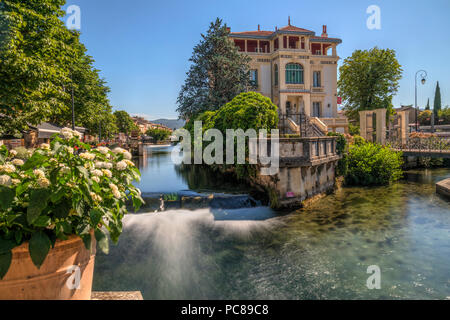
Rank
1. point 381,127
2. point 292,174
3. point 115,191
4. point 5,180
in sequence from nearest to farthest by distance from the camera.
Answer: point 5,180 < point 115,191 < point 292,174 < point 381,127

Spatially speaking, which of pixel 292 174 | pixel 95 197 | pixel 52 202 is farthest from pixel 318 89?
pixel 52 202

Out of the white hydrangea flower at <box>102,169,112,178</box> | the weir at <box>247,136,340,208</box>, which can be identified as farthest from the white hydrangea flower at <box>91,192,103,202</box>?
the weir at <box>247,136,340,208</box>

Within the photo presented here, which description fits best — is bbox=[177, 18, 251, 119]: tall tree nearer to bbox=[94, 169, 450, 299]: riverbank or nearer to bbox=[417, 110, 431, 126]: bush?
bbox=[94, 169, 450, 299]: riverbank

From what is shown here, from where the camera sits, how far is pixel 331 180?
18359 mm

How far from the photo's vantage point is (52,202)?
9.04ft

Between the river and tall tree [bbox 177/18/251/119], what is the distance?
18063 mm

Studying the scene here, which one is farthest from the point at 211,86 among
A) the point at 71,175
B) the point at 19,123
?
the point at 71,175

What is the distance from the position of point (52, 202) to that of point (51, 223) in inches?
7.6

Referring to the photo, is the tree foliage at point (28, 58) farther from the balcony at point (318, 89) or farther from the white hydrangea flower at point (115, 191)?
the balcony at point (318, 89)

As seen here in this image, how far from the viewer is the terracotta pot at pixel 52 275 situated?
2.59m

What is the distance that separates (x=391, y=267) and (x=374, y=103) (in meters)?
31.9

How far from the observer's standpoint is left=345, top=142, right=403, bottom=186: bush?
69.2 ft

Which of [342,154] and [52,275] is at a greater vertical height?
[342,154]

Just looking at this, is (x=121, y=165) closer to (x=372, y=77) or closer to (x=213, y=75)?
(x=213, y=75)
